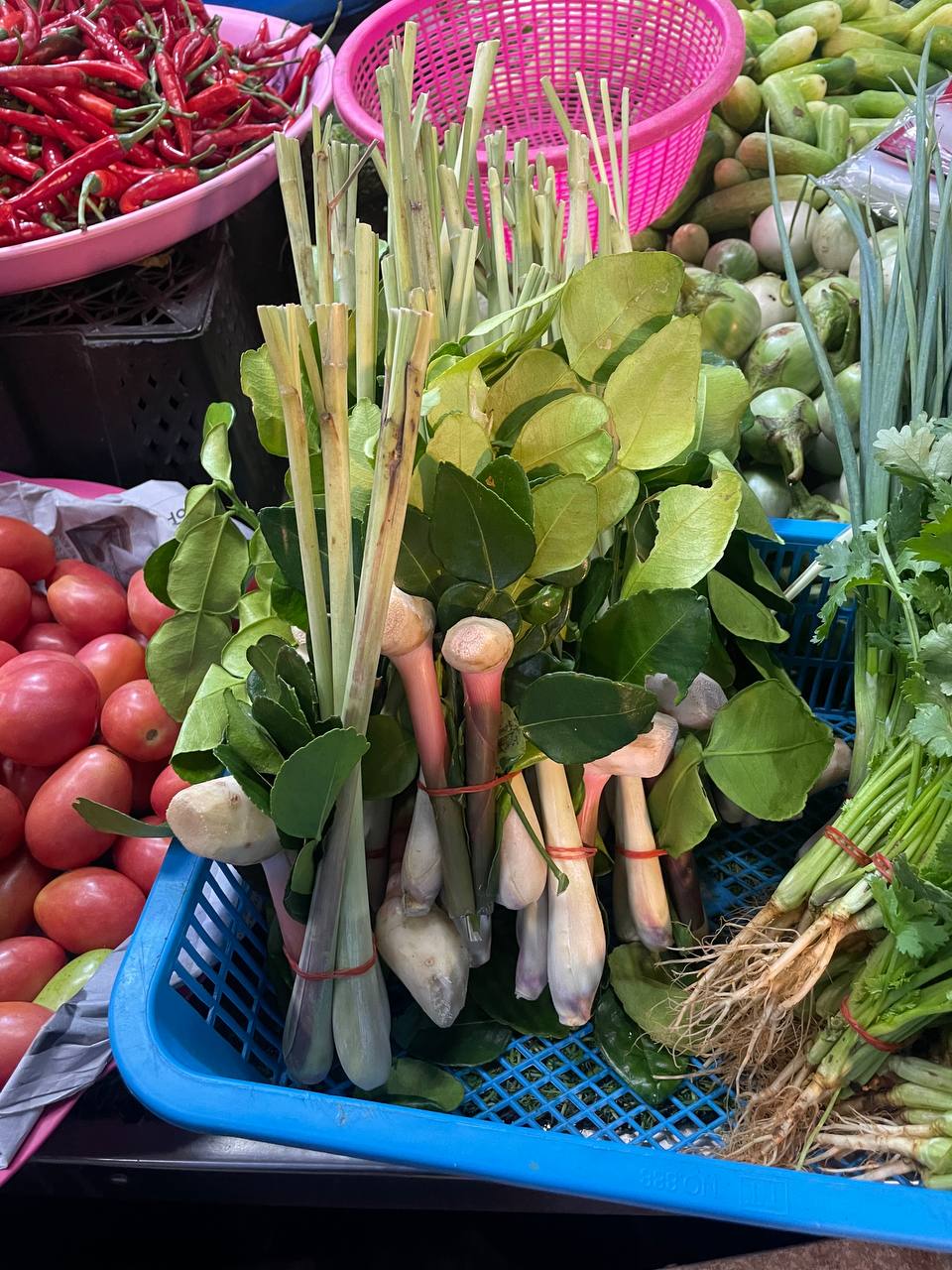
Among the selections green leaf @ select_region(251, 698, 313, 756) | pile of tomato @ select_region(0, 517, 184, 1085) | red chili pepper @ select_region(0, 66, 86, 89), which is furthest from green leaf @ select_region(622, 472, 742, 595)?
red chili pepper @ select_region(0, 66, 86, 89)

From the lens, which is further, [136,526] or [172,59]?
[172,59]

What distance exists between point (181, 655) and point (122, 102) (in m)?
1.00

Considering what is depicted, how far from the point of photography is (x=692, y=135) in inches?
46.4

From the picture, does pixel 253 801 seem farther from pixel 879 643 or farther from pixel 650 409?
pixel 879 643

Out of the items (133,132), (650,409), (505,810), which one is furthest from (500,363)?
(133,132)

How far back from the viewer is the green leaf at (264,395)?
0.68 metres

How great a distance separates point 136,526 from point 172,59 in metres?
0.71

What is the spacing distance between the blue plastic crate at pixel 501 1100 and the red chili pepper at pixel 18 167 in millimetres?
948

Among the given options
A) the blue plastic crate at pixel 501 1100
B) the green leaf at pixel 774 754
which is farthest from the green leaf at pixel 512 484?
the blue plastic crate at pixel 501 1100

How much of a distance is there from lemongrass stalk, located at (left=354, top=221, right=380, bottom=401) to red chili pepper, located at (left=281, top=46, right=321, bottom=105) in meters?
0.96

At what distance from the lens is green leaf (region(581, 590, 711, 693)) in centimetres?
56

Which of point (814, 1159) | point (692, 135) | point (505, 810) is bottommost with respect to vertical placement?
point (814, 1159)

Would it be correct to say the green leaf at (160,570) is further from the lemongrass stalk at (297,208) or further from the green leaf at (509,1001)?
the green leaf at (509,1001)

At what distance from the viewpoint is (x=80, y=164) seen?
1166 millimetres
